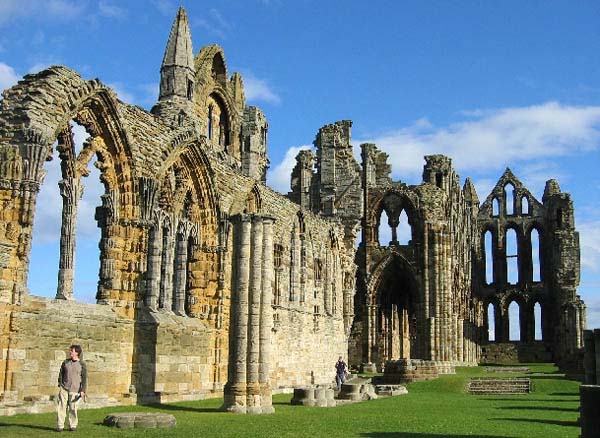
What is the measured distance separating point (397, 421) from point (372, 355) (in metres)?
28.5

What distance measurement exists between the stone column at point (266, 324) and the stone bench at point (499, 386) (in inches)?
445

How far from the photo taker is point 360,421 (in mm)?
12891

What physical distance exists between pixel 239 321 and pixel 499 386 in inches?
520

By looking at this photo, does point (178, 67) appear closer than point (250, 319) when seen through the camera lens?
No

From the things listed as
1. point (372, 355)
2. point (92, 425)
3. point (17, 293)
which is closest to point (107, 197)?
point (17, 293)

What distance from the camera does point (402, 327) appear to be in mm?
48938

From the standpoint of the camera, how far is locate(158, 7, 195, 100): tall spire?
2452cm

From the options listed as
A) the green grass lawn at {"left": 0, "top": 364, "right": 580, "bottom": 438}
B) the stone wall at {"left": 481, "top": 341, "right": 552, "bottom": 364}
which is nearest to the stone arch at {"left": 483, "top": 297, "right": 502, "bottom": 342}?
the stone wall at {"left": 481, "top": 341, "right": 552, "bottom": 364}

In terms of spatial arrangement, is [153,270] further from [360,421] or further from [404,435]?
[404,435]

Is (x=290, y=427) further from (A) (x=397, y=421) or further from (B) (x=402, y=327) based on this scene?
(B) (x=402, y=327)

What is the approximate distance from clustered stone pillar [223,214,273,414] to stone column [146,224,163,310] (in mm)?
1910

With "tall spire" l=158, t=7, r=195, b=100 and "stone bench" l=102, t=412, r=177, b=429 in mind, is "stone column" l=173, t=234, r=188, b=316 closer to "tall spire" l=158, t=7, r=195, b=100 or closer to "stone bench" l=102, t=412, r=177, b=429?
"tall spire" l=158, t=7, r=195, b=100

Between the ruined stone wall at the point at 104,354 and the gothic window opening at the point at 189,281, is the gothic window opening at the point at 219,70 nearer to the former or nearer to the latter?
the gothic window opening at the point at 189,281

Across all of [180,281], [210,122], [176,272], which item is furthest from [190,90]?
[180,281]
